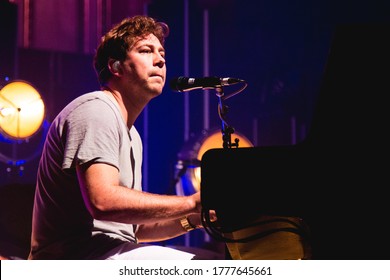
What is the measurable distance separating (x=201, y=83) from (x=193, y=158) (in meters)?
2.38

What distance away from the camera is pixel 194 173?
Answer: 4.43 m

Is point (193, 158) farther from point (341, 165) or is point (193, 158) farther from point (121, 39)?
point (341, 165)

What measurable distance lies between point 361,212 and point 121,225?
96 cm

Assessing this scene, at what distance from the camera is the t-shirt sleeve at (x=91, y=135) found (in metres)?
1.93

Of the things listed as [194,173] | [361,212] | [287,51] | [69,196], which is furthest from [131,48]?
[287,51]

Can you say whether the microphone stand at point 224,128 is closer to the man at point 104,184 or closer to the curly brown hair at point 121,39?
the man at point 104,184

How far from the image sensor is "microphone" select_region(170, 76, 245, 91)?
2166 mm

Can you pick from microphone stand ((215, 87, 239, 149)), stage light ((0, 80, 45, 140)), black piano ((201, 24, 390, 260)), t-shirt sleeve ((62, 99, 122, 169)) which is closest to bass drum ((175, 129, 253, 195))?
stage light ((0, 80, 45, 140))

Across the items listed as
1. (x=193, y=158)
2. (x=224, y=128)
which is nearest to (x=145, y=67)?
(x=224, y=128)

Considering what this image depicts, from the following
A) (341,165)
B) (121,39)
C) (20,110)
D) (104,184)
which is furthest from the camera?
(20,110)

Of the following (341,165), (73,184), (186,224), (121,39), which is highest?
(121,39)

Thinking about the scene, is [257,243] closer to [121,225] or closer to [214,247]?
[121,225]

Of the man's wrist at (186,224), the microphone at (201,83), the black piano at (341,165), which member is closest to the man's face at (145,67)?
the microphone at (201,83)

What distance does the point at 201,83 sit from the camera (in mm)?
2199
